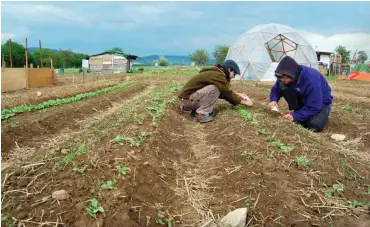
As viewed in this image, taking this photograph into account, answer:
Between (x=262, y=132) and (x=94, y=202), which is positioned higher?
(x=262, y=132)

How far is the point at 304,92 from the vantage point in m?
6.15

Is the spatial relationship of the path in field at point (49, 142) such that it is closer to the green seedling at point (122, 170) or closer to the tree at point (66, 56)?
the green seedling at point (122, 170)

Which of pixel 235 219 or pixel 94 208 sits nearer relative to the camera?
pixel 94 208

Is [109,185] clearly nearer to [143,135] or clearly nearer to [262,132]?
[143,135]

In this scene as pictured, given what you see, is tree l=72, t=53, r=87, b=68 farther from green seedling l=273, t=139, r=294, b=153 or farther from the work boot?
green seedling l=273, t=139, r=294, b=153

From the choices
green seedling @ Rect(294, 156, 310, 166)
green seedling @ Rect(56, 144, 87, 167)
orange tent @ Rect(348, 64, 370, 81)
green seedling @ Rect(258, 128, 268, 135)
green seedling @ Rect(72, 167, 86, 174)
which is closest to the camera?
green seedling @ Rect(72, 167, 86, 174)

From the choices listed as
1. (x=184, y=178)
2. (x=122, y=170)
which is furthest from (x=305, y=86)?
(x=122, y=170)

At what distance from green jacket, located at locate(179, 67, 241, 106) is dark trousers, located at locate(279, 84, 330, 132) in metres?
1.07

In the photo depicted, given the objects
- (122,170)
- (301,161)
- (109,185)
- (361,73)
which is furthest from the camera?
(361,73)

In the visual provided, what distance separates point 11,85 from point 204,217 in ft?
48.9

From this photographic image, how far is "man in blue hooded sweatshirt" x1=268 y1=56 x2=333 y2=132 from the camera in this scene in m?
5.97

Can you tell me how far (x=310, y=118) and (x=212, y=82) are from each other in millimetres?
2080

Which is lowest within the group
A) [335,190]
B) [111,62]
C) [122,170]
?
[335,190]

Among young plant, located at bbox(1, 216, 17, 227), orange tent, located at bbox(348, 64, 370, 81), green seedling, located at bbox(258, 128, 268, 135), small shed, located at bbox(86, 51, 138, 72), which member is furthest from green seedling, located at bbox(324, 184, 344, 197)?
small shed, located at bbox(86, 51, 138, 72)
